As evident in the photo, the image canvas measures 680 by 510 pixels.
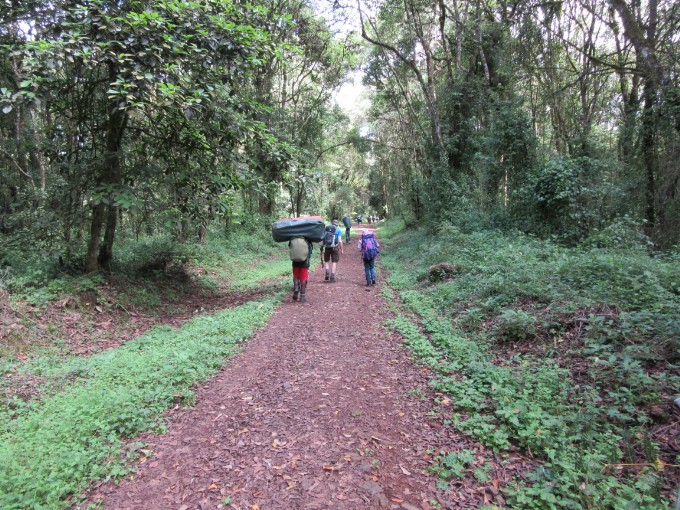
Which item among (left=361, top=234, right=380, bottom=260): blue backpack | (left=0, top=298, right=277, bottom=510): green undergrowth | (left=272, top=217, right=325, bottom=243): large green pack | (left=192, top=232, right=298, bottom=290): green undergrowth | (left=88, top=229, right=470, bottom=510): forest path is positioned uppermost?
(left=272, top=217, right=325, bottom=243): large green pack

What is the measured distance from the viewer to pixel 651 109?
10.5 metres

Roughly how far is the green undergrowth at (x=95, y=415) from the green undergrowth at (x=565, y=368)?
2952 millimetres

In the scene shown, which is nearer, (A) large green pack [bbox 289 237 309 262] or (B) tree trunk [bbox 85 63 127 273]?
(B) tree trunk [bbox 85 63 127 273]

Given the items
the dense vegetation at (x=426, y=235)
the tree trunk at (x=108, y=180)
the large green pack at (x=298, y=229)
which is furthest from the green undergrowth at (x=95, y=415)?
the tree trunk at (x=108, y=180)

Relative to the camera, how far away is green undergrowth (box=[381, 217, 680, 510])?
2.75 meters

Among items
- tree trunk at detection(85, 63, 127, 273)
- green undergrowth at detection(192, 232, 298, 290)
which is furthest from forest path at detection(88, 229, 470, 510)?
green undergrowth at detection(192, 232, 298, 290)

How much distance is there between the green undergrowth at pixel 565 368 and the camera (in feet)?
9.01

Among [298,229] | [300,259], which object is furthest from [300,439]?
[298,229]

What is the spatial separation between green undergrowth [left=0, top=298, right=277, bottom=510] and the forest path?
0.74 feet

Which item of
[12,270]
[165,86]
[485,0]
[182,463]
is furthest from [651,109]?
[12,270]

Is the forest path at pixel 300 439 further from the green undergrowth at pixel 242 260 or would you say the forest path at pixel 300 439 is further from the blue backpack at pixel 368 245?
the green undergrowth at pixel 242 260

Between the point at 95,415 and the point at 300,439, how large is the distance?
84.3 inches

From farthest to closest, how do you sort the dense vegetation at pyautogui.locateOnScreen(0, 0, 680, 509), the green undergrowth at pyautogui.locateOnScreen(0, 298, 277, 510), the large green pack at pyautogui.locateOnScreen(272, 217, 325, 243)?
the large green pack at pyautogui.locateOnScreen(272, 217, 325, 243)
the dense vegetation at pyautogui.locateOnScreen(0, 0, 680, 509)
the green undergrowth at pyautogui.locateOnScreen(0, 298, 277, 510)

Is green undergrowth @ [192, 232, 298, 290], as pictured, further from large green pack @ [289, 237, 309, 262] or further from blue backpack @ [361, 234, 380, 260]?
blue backpack @ [361, 234, 380, 260]
